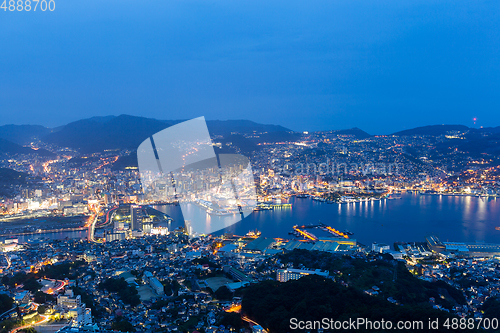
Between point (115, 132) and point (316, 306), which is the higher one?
point (115, 132)

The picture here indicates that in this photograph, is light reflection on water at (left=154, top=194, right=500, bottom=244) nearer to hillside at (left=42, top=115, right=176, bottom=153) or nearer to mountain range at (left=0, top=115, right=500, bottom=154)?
mountain range at (left=0, top=115, right=500, bottom=154)

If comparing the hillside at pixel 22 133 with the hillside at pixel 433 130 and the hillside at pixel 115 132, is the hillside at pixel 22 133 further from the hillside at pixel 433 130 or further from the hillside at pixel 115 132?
the hillside at pixel 433 130

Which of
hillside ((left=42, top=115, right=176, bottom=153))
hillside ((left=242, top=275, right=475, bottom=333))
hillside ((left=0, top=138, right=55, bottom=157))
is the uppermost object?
hillside ((left=42, top=115, right=176, bottom=153))

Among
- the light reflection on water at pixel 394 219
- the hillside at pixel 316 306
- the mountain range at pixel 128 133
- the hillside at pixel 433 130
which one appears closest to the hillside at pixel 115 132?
the mountain range at pixel 128 133

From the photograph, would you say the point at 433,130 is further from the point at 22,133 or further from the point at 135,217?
the point at 22,133

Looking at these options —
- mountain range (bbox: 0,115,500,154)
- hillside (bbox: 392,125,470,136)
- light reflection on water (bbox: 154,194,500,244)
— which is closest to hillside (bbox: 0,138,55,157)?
mountain range (bbox: 0,115,500,154)

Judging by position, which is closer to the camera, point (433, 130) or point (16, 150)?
point (16, 150)

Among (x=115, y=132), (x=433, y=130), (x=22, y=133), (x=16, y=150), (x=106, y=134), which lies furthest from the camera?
(x=433, y=130)

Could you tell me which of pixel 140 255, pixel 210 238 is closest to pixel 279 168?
pixel 210 238

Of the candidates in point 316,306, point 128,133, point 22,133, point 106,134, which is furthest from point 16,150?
point 316,306

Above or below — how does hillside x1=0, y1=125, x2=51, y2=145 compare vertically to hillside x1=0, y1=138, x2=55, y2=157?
above

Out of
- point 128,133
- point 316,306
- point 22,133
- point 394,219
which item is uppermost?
point 22,133
